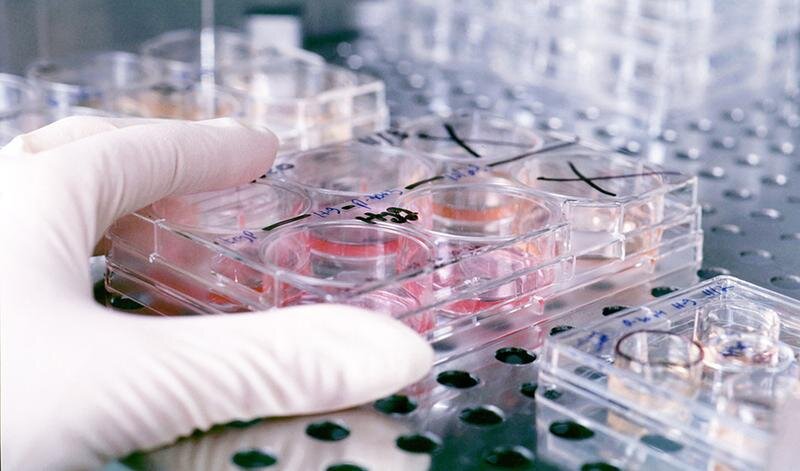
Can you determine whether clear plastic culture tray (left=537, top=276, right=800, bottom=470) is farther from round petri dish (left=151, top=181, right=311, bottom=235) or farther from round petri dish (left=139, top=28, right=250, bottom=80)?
round petri dish (left=139, top=28, right=250, bottom=80)

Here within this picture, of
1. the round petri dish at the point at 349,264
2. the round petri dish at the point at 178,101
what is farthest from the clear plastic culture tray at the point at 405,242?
the round petri dish at the point at 178,101

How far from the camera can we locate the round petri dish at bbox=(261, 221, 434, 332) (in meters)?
1.12

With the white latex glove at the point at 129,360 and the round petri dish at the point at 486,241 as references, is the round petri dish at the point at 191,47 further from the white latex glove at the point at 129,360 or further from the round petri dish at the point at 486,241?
the white latex glove at the point at 129,360

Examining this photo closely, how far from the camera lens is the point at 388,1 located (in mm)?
2414

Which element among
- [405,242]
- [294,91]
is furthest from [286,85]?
[405,242]

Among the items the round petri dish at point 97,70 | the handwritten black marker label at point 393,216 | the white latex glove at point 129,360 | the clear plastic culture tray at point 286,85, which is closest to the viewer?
the white latex glove at point 129,360

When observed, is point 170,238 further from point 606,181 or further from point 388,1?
point 388,1

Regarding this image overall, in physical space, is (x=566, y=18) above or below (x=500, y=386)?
above

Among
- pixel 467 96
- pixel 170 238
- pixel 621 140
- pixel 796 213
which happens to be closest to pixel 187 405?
pixel 170 238

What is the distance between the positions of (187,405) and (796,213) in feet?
3.20

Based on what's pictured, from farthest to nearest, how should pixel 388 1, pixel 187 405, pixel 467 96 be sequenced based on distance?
pixel 388 1 → pixel 467 96 → pixel 187 405

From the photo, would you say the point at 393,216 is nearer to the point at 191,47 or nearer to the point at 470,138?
the point at 470,138

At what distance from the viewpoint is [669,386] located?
1.04 m

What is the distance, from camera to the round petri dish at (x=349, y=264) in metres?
1.12
